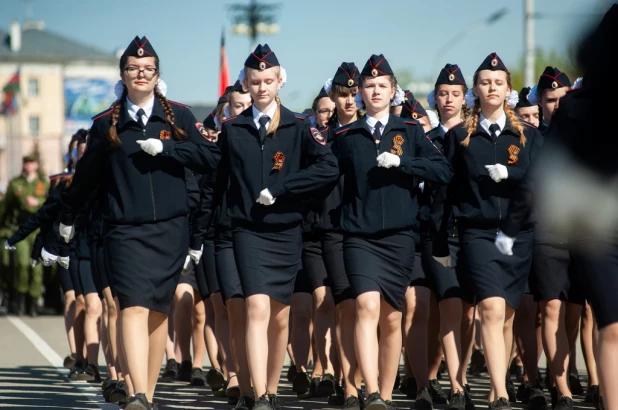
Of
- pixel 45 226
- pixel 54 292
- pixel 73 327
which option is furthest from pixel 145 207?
pixel 54 292

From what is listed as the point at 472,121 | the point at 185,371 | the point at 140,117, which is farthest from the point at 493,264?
the point at 185,371

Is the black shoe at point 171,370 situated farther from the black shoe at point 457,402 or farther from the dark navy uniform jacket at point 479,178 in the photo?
the dark navy uniform jacket at point 479,178

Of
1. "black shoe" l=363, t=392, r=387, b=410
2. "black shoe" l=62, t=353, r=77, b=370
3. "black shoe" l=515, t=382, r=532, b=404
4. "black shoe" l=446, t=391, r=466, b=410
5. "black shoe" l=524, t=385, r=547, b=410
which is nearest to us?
"black shoe" l=363, t=392, r=387, b=410

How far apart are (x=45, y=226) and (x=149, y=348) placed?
132 inches

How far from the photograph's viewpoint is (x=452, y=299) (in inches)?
379

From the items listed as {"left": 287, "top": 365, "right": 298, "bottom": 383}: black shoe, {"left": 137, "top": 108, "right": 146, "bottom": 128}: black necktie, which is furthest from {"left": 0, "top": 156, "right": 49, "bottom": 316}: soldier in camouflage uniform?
{"left": 137, "top": 108, "right": 146, "bottom": 128}: black necktie

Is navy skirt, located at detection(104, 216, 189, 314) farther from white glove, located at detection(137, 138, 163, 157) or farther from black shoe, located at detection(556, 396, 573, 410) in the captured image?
black shoe, located at detection(556, 396, 573, 410)

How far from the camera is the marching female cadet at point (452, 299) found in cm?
922

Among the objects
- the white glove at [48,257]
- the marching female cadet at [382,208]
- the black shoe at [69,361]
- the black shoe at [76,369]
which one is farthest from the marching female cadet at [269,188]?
the black shoe at [69,361]

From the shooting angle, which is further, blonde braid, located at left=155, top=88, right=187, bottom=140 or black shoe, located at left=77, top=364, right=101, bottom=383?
black shoe, located at left=77, top=364, right=101, bottom=383

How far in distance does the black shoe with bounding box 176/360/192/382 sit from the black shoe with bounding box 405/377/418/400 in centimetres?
235

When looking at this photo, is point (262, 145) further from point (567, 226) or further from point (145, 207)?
point (567, 226)

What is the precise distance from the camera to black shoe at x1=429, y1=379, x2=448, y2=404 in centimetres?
993

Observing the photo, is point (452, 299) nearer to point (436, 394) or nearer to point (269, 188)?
point (436, 394)
